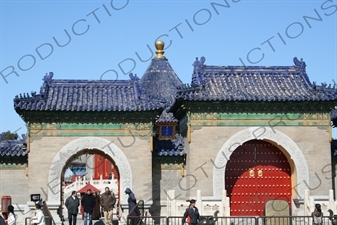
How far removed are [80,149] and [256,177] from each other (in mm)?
6477

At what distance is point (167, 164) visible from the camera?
24.8m

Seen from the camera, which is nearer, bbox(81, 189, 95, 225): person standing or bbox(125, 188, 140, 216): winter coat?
bbox(81, 189, 95, 225): person standing

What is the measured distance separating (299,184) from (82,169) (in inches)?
1529

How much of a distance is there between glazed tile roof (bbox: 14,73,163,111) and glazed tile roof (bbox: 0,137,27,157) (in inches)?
74.6

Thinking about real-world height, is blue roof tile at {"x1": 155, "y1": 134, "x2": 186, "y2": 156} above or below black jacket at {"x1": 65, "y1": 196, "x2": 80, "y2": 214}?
above

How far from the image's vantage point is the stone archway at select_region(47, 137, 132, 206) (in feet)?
77.2

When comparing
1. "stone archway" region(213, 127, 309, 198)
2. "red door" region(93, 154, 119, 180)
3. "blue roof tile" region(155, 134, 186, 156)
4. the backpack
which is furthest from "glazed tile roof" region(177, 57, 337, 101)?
"red door" region(93, 154, 119, 180)

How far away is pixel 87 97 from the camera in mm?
24891

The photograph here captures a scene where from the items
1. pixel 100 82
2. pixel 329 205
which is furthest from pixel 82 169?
pixel 329 205

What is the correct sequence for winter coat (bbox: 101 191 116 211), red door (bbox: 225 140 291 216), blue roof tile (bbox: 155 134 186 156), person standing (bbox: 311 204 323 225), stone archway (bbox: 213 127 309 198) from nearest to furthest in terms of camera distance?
person standing (bbox: 311 204 323 225) < winter coat (bbox: 101 191 116 211) < stone archway (bbox: 213 127 309 198) < red door (bbox: 225 140 291 216) < blue roof tile (bbox: 155 134 186 156)

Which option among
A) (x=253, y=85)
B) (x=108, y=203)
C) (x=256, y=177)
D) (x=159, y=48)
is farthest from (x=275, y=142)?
(x=159, y=48)

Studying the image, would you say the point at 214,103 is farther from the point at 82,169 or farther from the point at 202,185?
the point at 82,169

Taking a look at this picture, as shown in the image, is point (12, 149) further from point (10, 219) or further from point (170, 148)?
point (10, 219)

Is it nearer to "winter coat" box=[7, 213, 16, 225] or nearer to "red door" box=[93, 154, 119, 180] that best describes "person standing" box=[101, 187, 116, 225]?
"winter coat" box=[7, 213, 16, 225]
